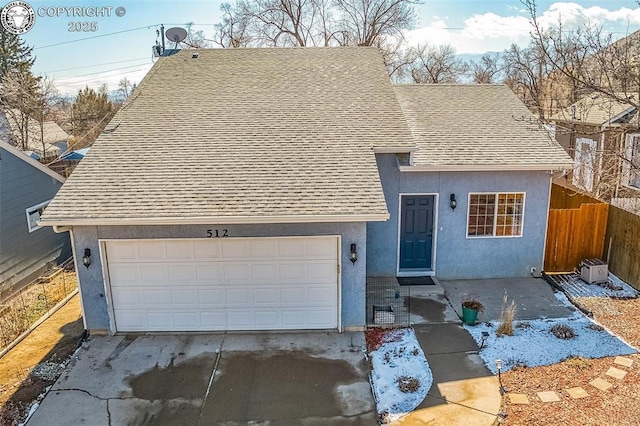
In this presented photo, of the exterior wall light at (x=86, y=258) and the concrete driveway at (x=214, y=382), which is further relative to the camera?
the exterior wall light at (x=86, y=258)

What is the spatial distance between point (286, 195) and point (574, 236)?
25.7 feet

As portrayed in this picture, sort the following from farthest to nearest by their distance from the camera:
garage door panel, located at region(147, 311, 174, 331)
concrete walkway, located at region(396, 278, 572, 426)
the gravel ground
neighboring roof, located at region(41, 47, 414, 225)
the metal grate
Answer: the metal grate → garage door panel, located at region(147, 311, 174, 331) → neighboring roof, located at region(41, 47, 414, 225) → concrete walkway, located at region(396, 278, 572, 426) → the gravel ground

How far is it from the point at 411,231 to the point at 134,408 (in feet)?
23.9

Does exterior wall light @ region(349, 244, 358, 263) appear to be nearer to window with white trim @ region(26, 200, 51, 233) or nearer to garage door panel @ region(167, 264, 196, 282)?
garage door panel @ region(167, 264, 196, 282)

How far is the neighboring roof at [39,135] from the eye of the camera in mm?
23466

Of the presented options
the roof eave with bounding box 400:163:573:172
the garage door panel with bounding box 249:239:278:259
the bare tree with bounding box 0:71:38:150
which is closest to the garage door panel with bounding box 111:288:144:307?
the garage door panel with bounding box 249:239:278:259

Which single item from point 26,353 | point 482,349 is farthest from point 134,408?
point 482,349

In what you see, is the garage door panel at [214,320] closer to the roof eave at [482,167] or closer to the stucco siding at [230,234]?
the stucco siding at [230,234]

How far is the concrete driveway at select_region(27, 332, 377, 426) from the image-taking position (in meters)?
6.68

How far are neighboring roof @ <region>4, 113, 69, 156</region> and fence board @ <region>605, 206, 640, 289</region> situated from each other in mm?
24607

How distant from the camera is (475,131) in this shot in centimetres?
1180

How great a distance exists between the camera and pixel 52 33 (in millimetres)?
18688

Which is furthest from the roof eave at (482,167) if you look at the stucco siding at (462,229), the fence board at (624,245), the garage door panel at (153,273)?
the garage door panel at (153,273)

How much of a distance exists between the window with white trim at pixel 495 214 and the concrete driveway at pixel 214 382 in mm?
4466
